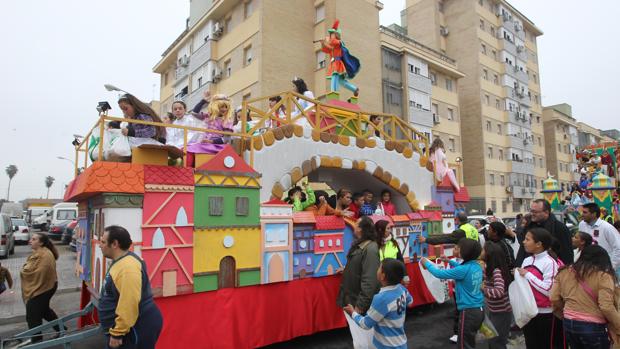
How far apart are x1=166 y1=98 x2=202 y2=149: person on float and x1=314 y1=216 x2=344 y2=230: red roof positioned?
7.69 feet

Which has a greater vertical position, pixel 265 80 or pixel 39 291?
pixel 265 80

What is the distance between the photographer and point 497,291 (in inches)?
169

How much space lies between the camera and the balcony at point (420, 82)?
89.1ft

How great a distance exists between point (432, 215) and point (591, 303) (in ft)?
16.8

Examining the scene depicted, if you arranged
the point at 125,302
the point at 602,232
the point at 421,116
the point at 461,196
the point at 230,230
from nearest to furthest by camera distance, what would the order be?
the point at 125,302 < the point at 230,230 < the point at 602,232 < the point at 461,196 < the point at 421,116

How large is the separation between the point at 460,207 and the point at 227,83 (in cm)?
1641

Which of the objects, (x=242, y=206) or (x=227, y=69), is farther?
(x=227, y=69)

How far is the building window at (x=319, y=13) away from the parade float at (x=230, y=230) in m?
16.2

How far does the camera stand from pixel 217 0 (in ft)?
76.2

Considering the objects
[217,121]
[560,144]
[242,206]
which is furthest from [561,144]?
[242,206]

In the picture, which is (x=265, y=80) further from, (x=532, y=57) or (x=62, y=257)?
(x=532, y=57)

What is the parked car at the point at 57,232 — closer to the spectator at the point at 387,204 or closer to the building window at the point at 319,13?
the building window at the point at 319,13

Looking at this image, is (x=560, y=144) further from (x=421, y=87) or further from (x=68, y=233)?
(x=68, y=233)

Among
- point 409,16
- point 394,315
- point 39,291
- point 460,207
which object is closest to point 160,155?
point 39,291
